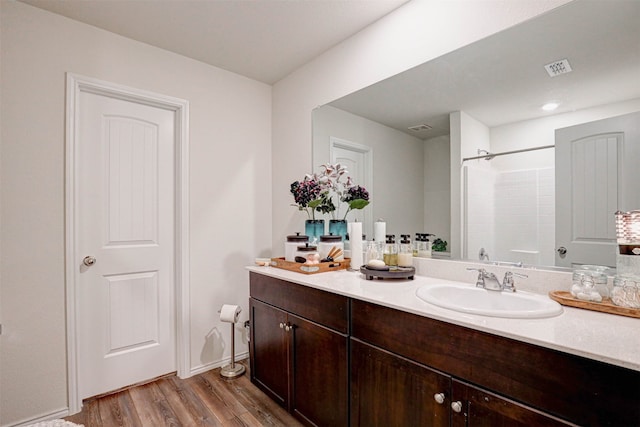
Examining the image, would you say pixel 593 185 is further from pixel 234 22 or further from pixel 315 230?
pixel 234 22

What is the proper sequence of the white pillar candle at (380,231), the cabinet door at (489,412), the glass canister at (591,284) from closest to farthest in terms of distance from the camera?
the cabinet door at (489,412) < the glass canister at (591,284) < the white pillar candle at (380,231)

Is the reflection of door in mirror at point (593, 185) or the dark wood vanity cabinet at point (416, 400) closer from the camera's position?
the dark wood vanity cabinet at point (416, 400)

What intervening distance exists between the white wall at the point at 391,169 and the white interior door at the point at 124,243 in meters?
1.42

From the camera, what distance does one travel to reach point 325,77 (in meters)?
2.37

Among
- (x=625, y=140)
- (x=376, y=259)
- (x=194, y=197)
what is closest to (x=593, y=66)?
(x=625, y=140)

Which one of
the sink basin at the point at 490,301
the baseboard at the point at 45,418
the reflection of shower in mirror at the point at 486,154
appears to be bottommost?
the baseboard at the point at 45,418

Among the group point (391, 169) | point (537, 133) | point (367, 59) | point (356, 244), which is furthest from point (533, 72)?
point (356, 244)

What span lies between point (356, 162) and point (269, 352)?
142 centimetres

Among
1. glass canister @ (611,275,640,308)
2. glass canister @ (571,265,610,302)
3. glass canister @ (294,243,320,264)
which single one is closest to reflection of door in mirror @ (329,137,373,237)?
glass canister @ (294,243,320,264)

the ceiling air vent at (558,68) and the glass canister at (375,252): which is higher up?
the ceiling air vent at (558,68)

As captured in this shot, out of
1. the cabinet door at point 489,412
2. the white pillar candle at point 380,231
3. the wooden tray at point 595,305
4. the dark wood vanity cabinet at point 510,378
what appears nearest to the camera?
the dark wood vanity cabinet at point 510,378

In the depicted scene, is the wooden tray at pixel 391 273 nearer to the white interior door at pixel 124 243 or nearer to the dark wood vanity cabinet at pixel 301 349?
the dark wood vanity cabinet at pixel 301 349

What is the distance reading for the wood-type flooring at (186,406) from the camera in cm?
183

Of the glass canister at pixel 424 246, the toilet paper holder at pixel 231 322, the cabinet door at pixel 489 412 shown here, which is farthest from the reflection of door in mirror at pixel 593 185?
the toilet paper holder at pixel 231 322
